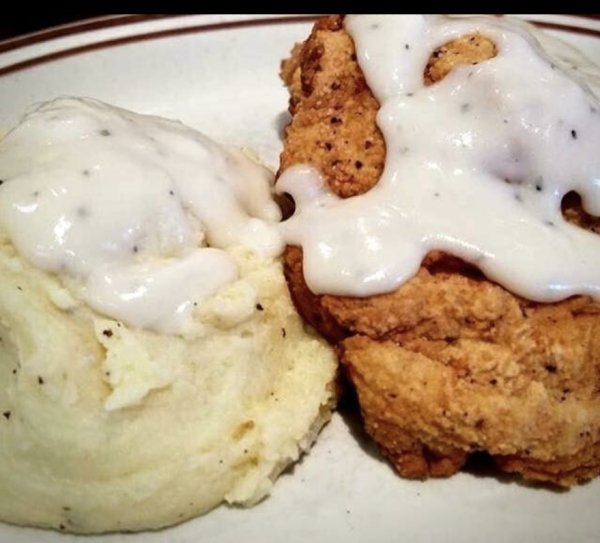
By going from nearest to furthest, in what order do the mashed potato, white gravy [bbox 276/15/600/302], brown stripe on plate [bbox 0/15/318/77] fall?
1. the mashed potato
2. white gravy [bbox 276/15/600/302]
3. brown stripe on plate [bbox 0/15/318/77]

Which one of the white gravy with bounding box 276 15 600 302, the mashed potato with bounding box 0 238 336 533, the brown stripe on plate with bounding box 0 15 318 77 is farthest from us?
the brown stripe on plate with bounding box 0 15 318 77

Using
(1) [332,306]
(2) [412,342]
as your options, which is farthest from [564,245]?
(1) [332,306]

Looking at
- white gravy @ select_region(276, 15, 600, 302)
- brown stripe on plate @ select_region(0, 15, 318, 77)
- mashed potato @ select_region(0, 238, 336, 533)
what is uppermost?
white gravy @ select_region(276, 15, 600, 302)

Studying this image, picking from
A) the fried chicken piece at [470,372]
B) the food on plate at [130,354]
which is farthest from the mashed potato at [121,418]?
the fried chicken piece at [470,372]

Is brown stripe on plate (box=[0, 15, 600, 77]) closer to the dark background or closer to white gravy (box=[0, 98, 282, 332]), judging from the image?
the dark background

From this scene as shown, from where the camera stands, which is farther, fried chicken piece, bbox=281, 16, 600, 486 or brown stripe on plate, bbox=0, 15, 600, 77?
brown stripe on plate, bbox=0, 15, 600, 77

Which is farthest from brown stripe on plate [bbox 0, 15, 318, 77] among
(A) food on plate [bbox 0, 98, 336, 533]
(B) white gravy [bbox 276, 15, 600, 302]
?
(B) white gravy [bbox 276, 15, 600, 302]

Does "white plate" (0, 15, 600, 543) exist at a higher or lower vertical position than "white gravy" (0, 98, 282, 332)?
lower

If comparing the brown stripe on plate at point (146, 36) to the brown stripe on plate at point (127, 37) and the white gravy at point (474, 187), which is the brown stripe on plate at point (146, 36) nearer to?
the brown stripe on plate at point (127, 37)
